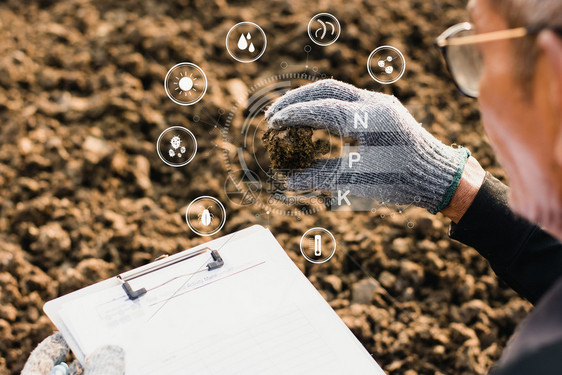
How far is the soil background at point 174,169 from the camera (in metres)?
1.55

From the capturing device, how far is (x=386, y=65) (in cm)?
219

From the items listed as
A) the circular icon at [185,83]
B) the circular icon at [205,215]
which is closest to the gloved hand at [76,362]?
the circular icon at [205,215]

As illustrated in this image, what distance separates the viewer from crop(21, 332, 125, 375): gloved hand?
95cm

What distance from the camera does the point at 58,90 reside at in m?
1.98

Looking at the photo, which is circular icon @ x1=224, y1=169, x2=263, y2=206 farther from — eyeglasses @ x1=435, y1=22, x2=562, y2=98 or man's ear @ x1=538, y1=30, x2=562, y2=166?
man's ear @ x1=538, y1=30, x2=562, y2=166

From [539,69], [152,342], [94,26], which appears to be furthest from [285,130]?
[94,26]

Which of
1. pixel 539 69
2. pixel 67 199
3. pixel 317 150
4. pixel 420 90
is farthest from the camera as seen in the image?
pixel 420 90

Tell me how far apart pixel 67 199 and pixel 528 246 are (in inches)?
54.1

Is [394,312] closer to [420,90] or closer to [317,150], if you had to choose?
[317,150]

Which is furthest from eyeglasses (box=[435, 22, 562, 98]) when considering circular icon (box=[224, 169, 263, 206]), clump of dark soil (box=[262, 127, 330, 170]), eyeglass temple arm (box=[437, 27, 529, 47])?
circular icon (box=[224, 169, 263, 206])
